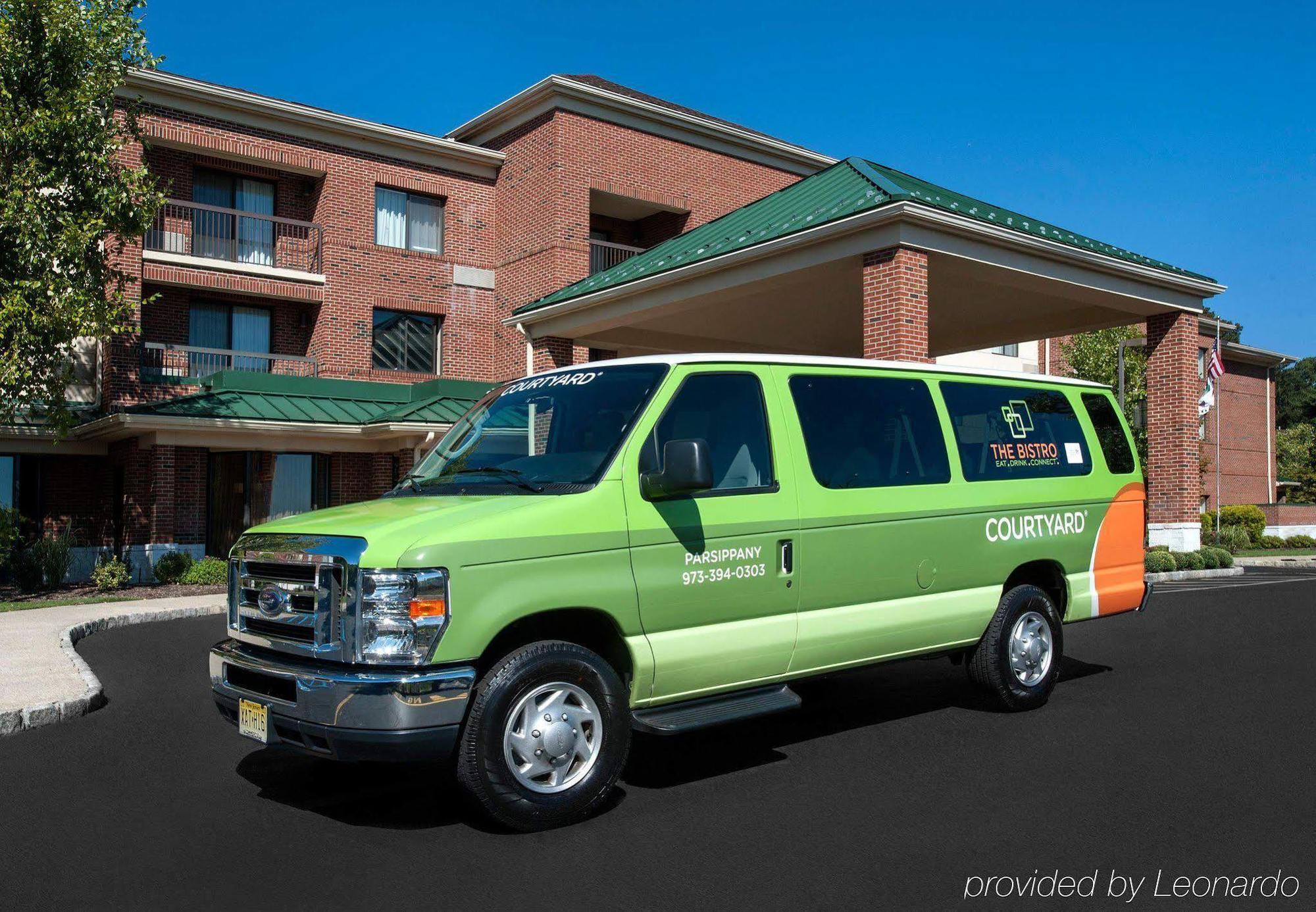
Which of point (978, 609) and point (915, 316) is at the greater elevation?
point (915, 316)

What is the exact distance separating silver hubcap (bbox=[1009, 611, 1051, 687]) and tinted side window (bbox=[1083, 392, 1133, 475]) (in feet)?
5.00

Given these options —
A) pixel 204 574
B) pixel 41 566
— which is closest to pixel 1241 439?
pixel 204 574

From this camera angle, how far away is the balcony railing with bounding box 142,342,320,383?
24000 millimetres

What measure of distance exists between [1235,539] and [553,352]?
2598 cm

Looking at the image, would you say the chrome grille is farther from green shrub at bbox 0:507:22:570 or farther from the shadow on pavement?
green shrub at bbox 0:507:22:570

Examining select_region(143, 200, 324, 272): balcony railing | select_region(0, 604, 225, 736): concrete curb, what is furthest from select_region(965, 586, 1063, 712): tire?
select_region(143, 200, 324, 272): balcony railing

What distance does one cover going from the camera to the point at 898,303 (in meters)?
13.8

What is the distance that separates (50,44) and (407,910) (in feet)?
57.0

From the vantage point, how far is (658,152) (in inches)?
1113

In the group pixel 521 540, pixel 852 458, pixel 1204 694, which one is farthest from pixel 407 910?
A: pixel 1204 694

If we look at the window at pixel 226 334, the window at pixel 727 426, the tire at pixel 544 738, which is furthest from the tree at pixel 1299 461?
the tire at pixel 544 738

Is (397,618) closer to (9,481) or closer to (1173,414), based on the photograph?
(1173,414)

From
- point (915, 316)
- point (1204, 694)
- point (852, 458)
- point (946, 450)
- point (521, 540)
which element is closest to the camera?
point (521, 540)

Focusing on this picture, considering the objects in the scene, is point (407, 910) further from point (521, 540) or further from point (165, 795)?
point (165, 795)
